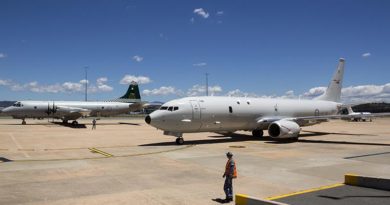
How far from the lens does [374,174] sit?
15.4 metres

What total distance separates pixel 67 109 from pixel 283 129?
39245 millimetres

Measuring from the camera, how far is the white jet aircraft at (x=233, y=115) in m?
26.9

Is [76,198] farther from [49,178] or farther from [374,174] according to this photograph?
[374,174]

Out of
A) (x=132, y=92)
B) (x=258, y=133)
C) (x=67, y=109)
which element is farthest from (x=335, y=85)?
(x=132, y=92)

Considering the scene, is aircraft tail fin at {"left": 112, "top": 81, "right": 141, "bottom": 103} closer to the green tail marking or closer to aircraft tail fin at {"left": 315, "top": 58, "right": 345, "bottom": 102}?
the green tail marking

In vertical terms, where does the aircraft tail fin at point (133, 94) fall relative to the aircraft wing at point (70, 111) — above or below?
above

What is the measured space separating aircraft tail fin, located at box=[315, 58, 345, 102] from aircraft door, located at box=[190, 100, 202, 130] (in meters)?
20.4

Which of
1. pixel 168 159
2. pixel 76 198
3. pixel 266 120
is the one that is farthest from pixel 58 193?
pixel 266 120

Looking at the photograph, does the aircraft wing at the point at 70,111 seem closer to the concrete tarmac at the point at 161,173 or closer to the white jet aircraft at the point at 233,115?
the white jet aircraft at the point at 233,115

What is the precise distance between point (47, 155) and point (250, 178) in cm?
1295

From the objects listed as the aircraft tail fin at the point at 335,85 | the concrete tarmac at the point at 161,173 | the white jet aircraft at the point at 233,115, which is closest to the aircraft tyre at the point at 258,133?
the white jet aircraft at the point at 233,115

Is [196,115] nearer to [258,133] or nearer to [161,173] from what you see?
[258,133]

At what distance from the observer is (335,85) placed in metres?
43.3

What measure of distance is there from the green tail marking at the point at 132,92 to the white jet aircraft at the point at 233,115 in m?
40.7
